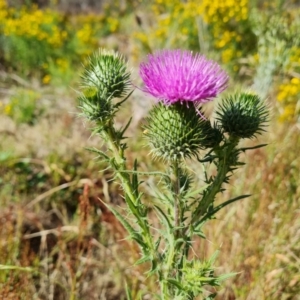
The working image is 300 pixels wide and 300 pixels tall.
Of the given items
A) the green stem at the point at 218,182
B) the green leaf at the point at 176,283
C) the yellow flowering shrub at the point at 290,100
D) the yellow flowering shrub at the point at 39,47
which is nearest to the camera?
the green leaf at the point at 176,283

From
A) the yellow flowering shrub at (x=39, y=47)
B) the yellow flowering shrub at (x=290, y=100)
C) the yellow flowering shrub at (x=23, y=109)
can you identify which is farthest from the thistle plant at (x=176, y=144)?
the yellow flowering shrub at (x=39, y=47)

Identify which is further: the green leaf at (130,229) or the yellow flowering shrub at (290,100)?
the yellow flowering shrub at (290,100)

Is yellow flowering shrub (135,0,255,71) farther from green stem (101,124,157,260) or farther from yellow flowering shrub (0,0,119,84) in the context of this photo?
green stem (101,124,157,260)

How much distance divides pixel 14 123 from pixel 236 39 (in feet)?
10.6

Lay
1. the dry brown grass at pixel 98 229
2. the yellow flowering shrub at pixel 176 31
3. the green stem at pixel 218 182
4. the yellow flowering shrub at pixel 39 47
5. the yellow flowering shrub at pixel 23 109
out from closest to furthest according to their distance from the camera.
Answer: the green stem at pixel 218 182 → the dry brown grass at pixel 98 229 → the yellow flowering shrub at pixel 23 109 → the yellow flowering shrub at pixel 176 31 → the yellow flowering shrub at pixel 39 47

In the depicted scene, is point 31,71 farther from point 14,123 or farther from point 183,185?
point 183,185

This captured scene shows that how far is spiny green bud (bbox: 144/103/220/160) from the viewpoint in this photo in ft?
6.02

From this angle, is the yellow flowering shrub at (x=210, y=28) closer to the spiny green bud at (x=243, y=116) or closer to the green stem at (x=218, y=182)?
the spiny green bud at (x=243, y=116)

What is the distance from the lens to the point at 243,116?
1935 mm

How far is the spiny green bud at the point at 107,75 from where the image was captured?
1963mm

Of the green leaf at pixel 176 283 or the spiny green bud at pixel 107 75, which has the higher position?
the spiny green bud at pixel 107 75

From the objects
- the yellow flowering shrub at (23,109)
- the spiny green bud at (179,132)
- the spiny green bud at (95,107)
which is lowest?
the spiny green bud at (179,132)

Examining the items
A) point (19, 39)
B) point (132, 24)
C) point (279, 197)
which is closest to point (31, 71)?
point (19, 39)

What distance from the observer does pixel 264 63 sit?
430 centimetres
